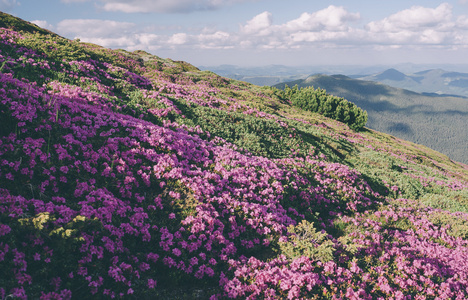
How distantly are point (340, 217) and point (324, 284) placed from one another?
5.54 m

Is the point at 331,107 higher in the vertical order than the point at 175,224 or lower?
higher

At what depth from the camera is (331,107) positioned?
259ft

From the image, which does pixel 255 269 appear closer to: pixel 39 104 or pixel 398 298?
pixel 398 298

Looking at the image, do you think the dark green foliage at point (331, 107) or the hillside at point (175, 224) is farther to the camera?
the dark green foliage at point (331, 107)

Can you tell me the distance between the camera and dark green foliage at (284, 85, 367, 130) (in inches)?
2997

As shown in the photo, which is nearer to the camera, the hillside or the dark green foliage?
the hillside

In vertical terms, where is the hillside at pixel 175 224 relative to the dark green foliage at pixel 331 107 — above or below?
below

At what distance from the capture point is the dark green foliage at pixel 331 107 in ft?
250

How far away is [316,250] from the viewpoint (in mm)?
7453

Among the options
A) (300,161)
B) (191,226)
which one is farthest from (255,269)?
(300,161)

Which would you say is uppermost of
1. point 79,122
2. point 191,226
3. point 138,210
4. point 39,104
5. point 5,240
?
point 39,104

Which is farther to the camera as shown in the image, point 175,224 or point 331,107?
point 331,107

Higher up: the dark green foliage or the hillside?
the dark green foliage

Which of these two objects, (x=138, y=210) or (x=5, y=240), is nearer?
(x=5, y=240)
